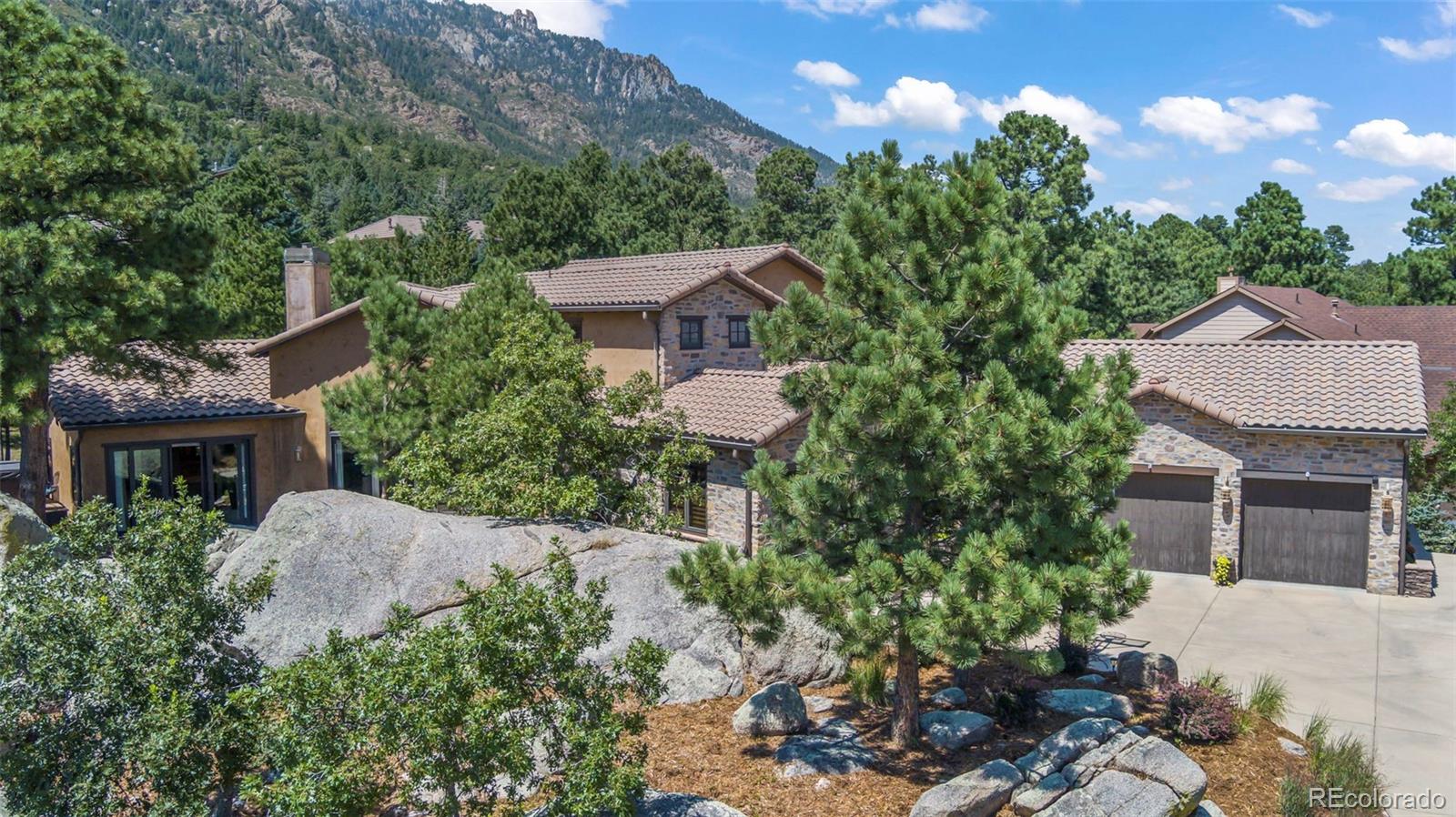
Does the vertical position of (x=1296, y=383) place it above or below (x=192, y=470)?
above

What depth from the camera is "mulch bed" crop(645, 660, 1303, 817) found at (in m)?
8.93

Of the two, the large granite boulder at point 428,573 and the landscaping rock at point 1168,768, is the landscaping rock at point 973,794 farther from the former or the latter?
the large granite boulder at point 428,573

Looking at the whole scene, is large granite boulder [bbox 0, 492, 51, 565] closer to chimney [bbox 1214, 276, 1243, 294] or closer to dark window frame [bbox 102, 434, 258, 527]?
dark window frame [bbox 102, 434, 258, 527]

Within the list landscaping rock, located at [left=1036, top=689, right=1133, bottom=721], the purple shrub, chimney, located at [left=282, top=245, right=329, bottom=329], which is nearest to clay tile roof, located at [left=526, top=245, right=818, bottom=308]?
chimney, located at [left=282, top=245, right=329, bottom=329]

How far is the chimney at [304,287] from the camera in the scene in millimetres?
24266

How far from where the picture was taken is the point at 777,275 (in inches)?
1105

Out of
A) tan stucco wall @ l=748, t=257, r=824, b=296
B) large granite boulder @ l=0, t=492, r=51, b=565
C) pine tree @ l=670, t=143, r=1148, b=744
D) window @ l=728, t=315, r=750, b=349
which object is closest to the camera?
pine tree @ l=670, t=143, r=1148, b=744

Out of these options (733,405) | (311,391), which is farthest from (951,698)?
(311,391)

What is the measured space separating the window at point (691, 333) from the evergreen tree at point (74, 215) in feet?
33.4

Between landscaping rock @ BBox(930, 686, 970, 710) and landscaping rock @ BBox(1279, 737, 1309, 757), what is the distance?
3.49 m

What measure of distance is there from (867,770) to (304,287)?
789 inches

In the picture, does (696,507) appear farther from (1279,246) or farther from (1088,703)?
(1279,246)

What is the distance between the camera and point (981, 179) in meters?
8.97

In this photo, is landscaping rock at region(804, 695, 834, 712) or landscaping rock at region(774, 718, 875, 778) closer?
landscaping rock at region(774, 718, 875, 778)
